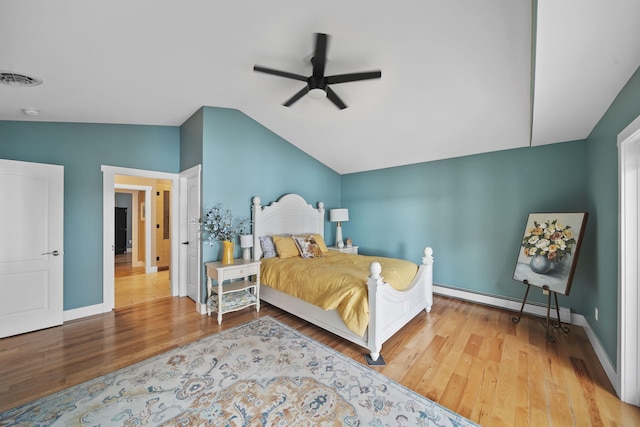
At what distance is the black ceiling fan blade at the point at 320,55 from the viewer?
1.79 meters

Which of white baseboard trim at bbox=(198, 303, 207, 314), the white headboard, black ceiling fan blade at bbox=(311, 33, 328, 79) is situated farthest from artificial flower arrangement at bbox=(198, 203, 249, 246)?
black ceiling fan blade at bbox=(311, 33, 328, 79)

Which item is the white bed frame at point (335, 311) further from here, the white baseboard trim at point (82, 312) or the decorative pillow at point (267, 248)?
the white baseboard trim at point (82, 312)

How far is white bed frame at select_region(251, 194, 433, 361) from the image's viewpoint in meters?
2.27

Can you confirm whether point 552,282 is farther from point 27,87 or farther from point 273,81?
point 27,87

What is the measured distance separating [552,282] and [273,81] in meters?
3.89

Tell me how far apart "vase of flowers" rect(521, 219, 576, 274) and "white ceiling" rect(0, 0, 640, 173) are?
3.63 ft

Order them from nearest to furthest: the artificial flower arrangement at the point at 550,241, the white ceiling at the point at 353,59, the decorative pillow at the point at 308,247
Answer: the white ceiling at the point at 353,59, the artificial flower arrangement at the point at 550,241, the decorative pillow at the point at 308,247

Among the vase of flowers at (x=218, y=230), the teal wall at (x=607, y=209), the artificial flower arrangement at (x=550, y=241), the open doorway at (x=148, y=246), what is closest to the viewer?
the teal wall at (x=607, y=209)

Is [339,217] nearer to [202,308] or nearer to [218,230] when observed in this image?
[218,230]

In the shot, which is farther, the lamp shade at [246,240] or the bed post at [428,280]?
the lamp shade at [246,240]

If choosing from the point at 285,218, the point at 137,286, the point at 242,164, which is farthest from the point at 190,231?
the point at 137,286

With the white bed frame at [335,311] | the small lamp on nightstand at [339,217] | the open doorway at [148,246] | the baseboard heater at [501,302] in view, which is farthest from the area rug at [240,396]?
the small lamp on nightstand at [339,217]

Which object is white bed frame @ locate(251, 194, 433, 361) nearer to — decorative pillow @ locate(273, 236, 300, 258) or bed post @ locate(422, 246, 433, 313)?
bed post @ locate(422, 246, 433, 313)

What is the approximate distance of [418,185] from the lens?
14.1 feet
